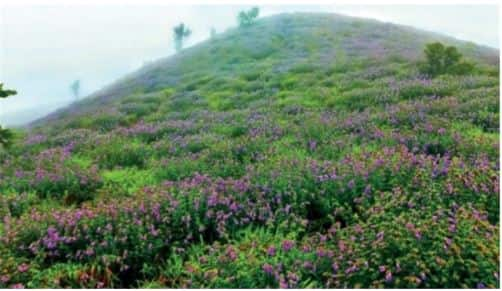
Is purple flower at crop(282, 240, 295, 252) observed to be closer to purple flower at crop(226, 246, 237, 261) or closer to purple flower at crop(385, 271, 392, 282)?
purple flower at crop(226, 246, 237, 261)

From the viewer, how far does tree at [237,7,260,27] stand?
39806 millimetres

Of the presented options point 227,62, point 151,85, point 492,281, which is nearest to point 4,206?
point 492,281

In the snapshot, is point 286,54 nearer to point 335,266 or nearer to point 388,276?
point 335,266

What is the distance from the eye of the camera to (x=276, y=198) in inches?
230

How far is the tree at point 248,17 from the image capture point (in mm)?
39806

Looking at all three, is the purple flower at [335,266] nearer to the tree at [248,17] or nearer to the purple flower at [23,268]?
the purple flower at [23,268]

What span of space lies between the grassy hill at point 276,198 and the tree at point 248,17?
2849cm

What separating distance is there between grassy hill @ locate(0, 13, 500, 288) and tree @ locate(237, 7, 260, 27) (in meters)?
28.5

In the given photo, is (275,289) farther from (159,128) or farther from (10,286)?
(159,128)

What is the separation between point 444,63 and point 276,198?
10545 mm

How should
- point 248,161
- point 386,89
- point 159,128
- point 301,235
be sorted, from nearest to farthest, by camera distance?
point 301,235 < point 248,161 < point 159,128 < point 386,89

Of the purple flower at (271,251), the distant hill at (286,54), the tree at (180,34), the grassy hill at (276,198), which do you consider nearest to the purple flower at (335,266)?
the grassy hill at (276,198)

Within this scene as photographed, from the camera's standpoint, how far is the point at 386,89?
1241 cm

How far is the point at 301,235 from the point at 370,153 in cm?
203
